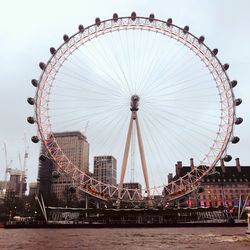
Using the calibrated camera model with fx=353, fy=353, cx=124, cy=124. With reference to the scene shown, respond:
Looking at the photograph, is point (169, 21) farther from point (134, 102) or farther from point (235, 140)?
point (235, 140)

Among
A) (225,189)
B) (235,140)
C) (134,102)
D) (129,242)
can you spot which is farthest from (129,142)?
(225,189)

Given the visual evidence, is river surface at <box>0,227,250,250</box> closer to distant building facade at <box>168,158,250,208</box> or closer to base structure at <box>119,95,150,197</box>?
base structure at <box>119,95,150,197</box>

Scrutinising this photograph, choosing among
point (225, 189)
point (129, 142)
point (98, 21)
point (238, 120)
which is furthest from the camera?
point (225, 189)

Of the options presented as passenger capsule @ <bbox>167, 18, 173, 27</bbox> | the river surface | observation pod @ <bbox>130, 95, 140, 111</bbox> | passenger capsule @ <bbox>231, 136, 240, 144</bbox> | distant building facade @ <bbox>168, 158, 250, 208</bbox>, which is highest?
passenger capsule @ <bbox>167, 18, 173, 27</bbox>

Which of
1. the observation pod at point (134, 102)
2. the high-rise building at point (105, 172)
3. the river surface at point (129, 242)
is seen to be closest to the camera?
the river surface at point (129, 242)

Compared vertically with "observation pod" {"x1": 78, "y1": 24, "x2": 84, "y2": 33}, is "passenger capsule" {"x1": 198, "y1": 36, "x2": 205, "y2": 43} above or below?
below

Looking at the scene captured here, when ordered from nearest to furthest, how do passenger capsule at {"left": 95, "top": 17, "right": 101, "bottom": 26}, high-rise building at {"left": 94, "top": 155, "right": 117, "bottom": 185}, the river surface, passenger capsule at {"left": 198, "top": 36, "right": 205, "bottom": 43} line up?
the river surface
passenger capsule at {"left": 95, "top": 17, "right": 101, "bottom": 26}
passenger capsule at {"left": 198, "top": 36, "right": 205, "bottom": 43}
high-rise building at {"left": 94, "top": 155, "right": 117, "bottom": 185}

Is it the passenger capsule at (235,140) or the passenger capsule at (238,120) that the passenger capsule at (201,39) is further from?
the passenger capsule at (235,140)

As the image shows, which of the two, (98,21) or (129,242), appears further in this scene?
(98,21)

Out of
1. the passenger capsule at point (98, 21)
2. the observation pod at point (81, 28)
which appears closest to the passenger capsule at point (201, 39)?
the passenger capsule at point (98, 21)

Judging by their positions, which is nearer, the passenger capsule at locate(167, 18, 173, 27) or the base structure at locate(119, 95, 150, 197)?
the passenger capsule at locate(167, 18, 173, 27)

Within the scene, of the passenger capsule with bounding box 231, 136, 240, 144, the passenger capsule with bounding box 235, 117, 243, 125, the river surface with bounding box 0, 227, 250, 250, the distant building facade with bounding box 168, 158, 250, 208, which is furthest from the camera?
the distant building facade with bounding box 168, 158, 250, 208

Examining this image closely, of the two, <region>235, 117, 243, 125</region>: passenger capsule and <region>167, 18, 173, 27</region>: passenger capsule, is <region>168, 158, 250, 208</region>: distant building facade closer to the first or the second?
<region>235, 117, 243, 125</region>: passenger capsule

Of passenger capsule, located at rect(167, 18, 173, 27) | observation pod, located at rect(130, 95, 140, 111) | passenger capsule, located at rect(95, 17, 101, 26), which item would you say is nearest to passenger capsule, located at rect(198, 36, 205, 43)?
passenger capsule, located at rect(167, 18, 173, 27)
